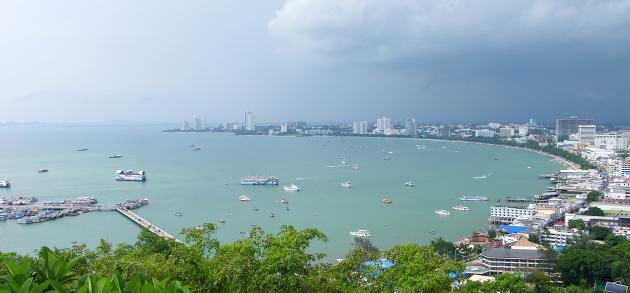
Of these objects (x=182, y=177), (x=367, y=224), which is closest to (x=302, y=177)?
(x=182, y=177)

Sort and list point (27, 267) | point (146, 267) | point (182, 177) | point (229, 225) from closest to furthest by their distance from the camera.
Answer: point (27, 267) → point (146, 267) → point (229, 225) → point (182, 177)

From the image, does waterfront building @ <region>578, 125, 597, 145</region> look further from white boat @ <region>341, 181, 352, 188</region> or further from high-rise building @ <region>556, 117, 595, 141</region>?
white boat @ <region>341, 181, 352, 188</region>

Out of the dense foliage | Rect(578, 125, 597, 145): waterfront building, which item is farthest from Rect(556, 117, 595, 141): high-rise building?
the dense foliage

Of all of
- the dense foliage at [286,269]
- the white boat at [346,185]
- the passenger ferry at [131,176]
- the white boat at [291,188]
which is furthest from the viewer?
the passenger ferry at [131,176]

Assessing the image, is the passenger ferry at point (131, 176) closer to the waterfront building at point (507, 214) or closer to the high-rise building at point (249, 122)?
the waterfront building at point (507, 214)

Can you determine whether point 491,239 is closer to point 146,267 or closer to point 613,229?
point 613,229

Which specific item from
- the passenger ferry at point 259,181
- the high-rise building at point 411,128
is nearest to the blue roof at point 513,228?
the passenger ferry at point 259,181
